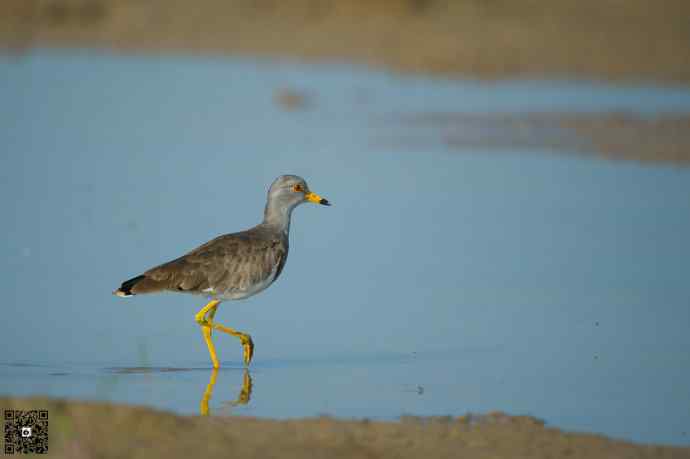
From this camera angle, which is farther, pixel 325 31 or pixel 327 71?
pixel 325 31

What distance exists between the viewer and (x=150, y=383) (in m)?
8.99

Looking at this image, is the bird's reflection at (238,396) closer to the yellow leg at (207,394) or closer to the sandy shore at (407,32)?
the yellow leg at (207,394)

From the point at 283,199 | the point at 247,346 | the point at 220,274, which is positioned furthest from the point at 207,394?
the point at 283,199

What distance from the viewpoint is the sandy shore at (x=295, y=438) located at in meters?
7.18

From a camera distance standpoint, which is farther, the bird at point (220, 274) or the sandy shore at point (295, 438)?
the bird at point (220, 274)

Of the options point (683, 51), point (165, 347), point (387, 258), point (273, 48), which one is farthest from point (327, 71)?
point (165, 347)

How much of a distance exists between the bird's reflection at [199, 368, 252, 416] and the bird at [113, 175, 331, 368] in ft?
0.95

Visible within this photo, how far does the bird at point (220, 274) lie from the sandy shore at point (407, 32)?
14401 millimetres

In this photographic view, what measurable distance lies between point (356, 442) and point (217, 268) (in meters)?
2.70

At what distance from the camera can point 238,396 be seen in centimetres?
888

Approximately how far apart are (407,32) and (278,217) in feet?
50.5

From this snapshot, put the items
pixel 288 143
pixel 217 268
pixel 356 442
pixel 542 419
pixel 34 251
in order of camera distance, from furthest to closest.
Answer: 1. pixel 288 143
2. pixel 34 251
3. pixel 217 268
4. pixel 542 419
5. pixel 356 442

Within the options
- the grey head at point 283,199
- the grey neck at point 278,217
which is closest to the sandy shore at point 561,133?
the grey head at point 283,199

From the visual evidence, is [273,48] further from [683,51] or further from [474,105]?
[683,51]
